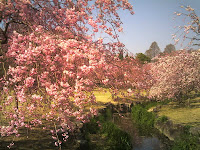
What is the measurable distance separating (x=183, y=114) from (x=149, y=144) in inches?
174

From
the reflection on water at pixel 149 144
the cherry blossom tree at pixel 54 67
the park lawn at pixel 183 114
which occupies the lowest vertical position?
the reflection on water at pixel 149 144

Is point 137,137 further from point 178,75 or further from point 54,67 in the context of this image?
point 54,67

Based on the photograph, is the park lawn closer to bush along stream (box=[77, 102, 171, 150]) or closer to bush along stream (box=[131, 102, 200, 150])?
bush along stream (box=[131, 102, 200, 150])

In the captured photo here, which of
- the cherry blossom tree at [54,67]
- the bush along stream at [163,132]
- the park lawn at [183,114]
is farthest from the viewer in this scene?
the park lawn at [183,114]

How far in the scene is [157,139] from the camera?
10602 millimetres

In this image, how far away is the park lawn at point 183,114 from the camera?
1111cm

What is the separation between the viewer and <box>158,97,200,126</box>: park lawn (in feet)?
36.5

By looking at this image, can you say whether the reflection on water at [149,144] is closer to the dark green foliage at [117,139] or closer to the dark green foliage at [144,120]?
the dark green foliage at [117,139]

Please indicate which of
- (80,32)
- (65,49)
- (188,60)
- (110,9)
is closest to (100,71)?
(65,49)

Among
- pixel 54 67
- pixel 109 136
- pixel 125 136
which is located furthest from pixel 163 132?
pixel 54 67

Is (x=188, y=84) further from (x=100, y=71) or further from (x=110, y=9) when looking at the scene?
(x=100, y=71)

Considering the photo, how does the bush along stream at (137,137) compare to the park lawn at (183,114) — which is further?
→ the park lawn at (183,114)

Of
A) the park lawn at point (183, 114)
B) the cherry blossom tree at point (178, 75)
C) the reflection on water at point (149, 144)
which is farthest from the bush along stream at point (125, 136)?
the cherry blossom tree at point (178, 75)

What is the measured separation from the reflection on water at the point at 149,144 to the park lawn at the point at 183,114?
183 centimetres
